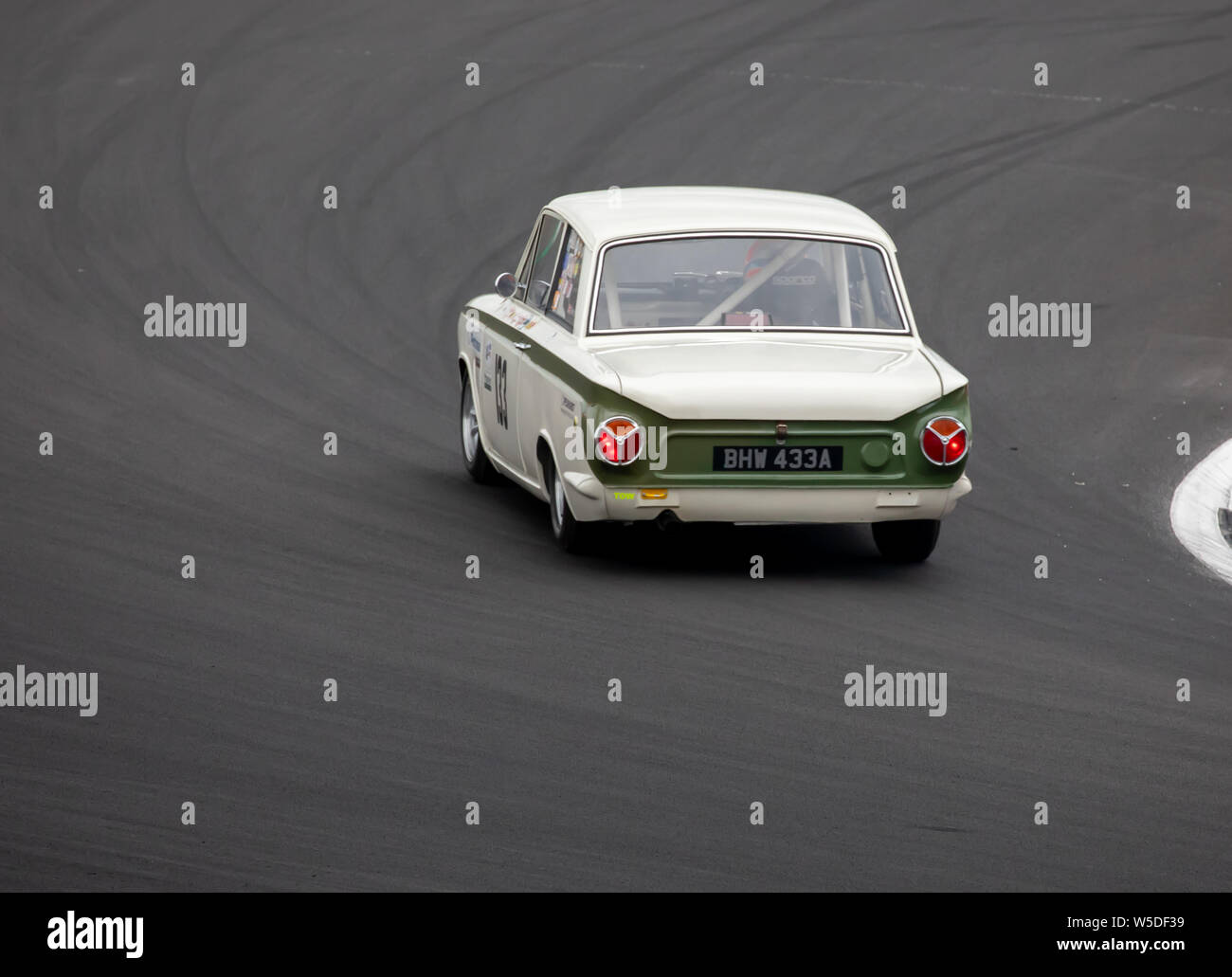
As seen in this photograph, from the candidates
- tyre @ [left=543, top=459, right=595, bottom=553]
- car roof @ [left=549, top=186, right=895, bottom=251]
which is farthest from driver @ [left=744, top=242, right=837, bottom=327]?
tyre @ [left=543, top=459, right=595, bottom=553]

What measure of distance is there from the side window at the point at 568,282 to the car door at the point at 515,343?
0.11 m

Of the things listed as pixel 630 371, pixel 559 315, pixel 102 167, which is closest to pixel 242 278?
pixel 102 167

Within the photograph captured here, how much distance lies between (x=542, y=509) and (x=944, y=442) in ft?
8.16

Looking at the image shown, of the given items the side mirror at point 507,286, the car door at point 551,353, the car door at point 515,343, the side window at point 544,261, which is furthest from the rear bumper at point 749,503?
the side mirror at point 507,286

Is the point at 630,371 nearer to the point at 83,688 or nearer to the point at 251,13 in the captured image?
the point at 83,688

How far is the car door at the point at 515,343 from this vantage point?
35.4ft

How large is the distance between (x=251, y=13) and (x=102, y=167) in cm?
626

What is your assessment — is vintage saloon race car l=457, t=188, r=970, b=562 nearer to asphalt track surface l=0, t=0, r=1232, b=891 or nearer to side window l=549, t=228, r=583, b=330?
side window l=549, t=228, r=583, b=330

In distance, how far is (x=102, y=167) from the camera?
1977cm

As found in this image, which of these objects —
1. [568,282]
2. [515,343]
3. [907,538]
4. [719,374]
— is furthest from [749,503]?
[515,343]

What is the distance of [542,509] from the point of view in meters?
11.3

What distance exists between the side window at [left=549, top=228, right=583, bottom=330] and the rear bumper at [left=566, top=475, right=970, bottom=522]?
3.66ft

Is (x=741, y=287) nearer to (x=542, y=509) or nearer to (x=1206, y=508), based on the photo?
(x=542, y=509)

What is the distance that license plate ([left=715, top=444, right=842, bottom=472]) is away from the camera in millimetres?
9430
